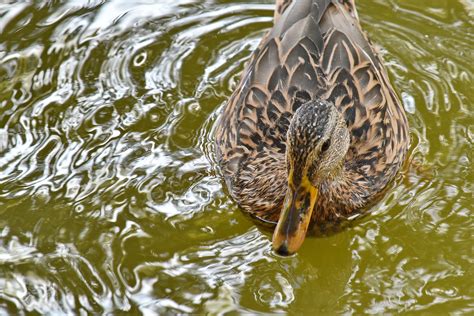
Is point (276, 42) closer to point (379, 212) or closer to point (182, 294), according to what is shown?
point (379, 212)

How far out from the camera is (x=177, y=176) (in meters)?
7.52

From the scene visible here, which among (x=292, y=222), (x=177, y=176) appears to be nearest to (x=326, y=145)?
(x=292, y=222)

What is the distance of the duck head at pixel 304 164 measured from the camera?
646 cm

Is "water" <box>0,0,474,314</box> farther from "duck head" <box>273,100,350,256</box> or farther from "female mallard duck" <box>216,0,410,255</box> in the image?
"duck head" <box>273,100,350,256</box>

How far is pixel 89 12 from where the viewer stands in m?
9.27

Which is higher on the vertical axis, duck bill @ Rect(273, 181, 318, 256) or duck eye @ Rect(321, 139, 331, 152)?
duck eye @ Rect(321, 139, 331, 152)

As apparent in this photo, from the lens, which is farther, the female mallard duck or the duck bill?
the female mallard duck

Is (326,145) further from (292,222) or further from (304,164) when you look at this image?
(292,222)

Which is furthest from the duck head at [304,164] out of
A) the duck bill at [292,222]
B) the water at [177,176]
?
the water at [177,176]

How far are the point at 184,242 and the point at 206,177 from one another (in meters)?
0.74

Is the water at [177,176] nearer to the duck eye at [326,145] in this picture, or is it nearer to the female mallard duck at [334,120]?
the female mallard duck at [334,120]

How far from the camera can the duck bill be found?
6.59 m

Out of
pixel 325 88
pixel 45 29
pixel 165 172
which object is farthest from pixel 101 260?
pixel 45 29

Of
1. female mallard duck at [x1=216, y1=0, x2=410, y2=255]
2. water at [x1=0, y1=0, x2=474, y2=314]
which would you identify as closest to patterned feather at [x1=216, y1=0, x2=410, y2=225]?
female mallard duck at [x1=216, y1=0, x2=410, y2=255]
